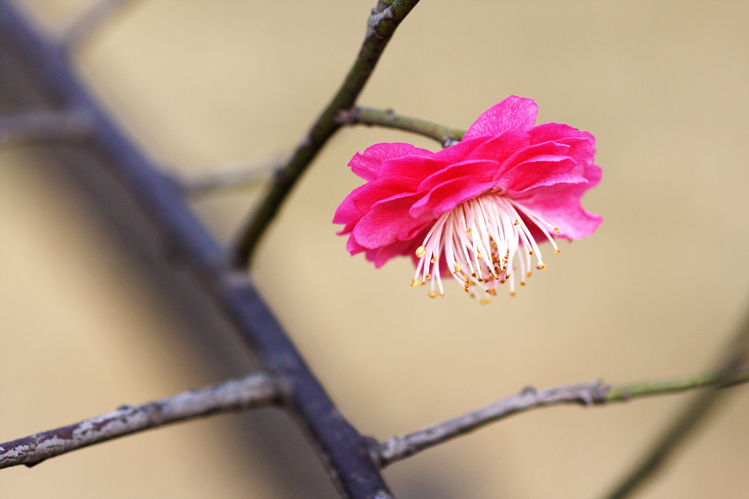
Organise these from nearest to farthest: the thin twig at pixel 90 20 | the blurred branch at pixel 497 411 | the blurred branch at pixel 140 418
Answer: the blurred branch at pixel 140 418
the blurred branch at pixel 497 411
the thin twig at pixel 90 20

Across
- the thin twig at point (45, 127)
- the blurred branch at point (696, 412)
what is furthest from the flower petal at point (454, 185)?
the thin twig at point (45, 127)

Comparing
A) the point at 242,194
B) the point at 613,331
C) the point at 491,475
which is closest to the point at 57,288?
the point at 242,194

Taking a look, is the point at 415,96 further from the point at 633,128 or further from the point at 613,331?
the point at 613,331

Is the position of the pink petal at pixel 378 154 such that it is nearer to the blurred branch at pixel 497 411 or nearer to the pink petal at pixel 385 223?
the pink petal at pixel 385 223

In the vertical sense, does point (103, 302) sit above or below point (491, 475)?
above

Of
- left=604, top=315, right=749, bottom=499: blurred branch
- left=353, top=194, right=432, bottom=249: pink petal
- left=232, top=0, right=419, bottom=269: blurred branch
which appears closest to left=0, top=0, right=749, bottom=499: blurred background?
left=232, top=0, right=419, bottom=269: blurred branch

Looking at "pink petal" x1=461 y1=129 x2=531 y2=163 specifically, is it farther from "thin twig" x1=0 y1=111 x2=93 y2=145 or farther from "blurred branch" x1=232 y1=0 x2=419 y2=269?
"thin twig" x1=0 y1=111 x2=93 y2=145

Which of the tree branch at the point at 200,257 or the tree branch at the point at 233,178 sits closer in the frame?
the tree branch at the point at 200,257
